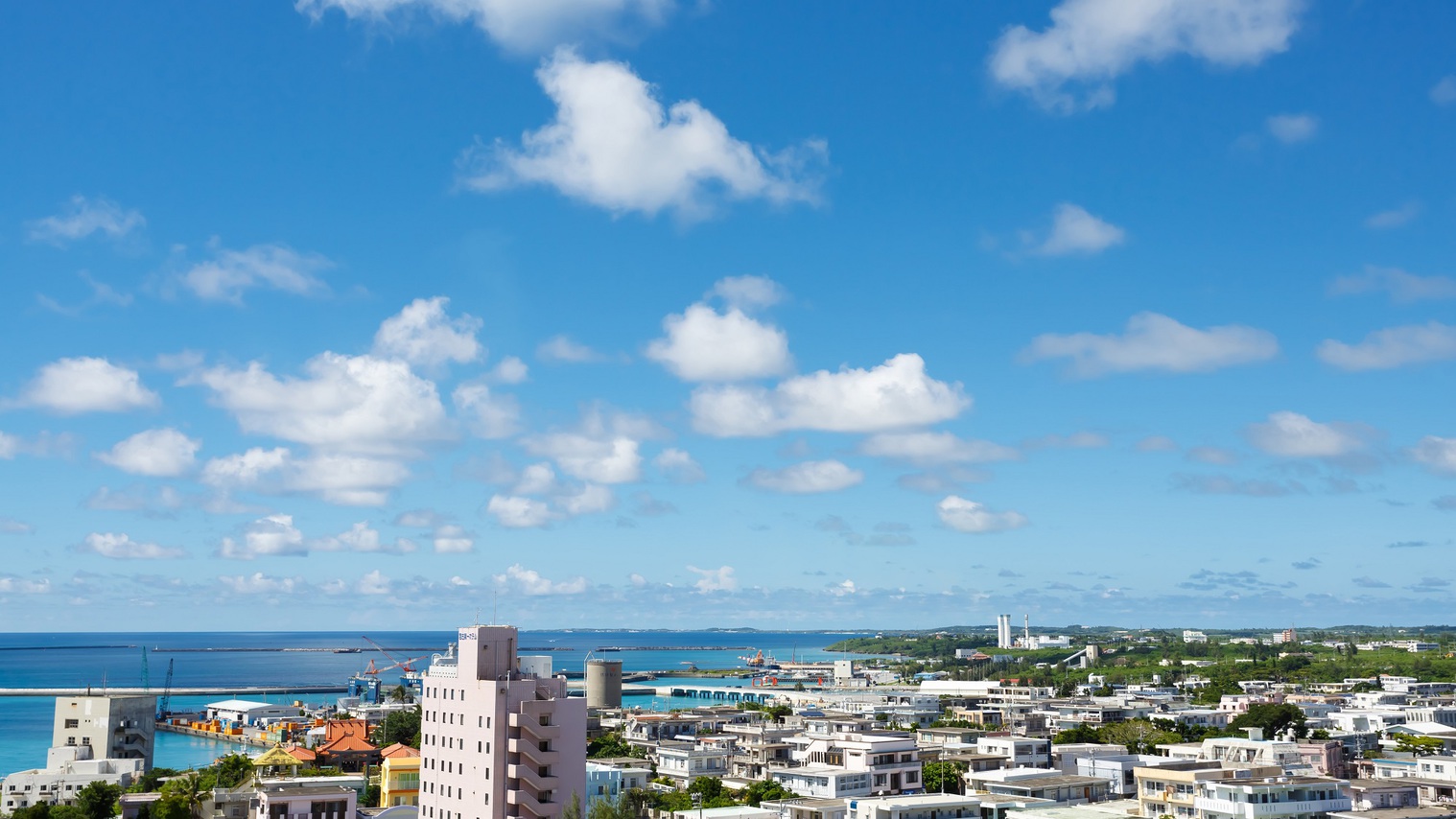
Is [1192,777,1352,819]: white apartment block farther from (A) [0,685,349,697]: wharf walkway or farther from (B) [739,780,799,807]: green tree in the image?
(A) [0,685,349,697]: wharf walkway

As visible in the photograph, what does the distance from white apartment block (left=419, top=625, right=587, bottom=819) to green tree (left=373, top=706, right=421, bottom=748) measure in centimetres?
4036

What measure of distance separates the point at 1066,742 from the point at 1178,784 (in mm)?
30975

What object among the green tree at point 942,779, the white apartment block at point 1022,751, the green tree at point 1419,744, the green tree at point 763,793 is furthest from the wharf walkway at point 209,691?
the green tree at point 1419,744

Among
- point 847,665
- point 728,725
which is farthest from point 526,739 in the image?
point 847,665

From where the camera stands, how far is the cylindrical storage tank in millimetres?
118562

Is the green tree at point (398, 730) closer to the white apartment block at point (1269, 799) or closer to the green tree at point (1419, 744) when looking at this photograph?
the white apartment block at point (1269, 799)

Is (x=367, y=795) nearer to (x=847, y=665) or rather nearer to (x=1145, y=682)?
(x=1145, y=682)

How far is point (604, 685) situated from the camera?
120m

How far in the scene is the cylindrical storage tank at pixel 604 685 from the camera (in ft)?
389

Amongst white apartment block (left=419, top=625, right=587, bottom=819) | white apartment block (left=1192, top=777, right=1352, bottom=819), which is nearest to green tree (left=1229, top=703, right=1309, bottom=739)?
white apartment block (left=1192, top=777, right=1352, bottom=819)

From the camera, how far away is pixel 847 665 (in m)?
178

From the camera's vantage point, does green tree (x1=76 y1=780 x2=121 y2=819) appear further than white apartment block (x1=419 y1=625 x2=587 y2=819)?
Yes

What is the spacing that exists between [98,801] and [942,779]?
1504 inches

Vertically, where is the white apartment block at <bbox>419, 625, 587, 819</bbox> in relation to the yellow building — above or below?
above
